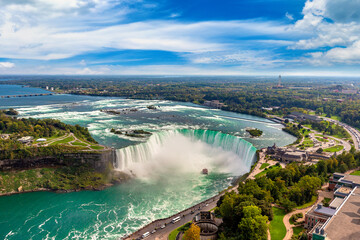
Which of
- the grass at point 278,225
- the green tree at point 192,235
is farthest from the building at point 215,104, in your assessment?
the green tree at point 192,235

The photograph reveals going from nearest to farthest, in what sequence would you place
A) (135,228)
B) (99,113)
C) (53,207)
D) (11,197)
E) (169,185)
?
(135,228)
(53,207)
(11,197)
(169,185)
(99,113)

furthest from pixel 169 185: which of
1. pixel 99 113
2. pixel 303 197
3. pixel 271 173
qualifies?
pixel 99 113

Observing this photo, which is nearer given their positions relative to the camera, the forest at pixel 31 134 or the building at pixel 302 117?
the forest at pixel 31 134

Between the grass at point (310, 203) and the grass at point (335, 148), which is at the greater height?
the grass at point (335, 148)

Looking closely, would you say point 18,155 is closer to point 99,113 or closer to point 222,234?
point 222,234

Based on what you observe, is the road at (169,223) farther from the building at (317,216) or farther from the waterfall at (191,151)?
the waterfall at (191,151)

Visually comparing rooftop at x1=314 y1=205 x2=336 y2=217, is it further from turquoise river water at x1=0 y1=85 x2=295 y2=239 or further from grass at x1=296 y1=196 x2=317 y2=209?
turquoise river water at x1=0 y1=85 x2=295 y2=239

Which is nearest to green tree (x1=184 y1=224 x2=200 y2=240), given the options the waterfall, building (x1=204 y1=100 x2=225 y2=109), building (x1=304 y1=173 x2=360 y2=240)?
building (x1=304 y1=173 x2=360 y2=240)
